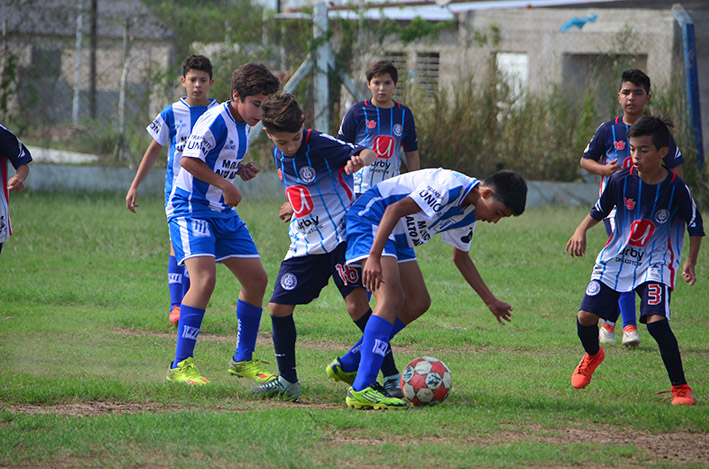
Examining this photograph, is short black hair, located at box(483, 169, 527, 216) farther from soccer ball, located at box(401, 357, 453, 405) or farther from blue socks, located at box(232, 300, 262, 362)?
blue socks, located at box(232, 300, 262, 362)

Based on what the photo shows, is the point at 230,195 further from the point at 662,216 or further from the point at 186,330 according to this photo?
the point at 662,216

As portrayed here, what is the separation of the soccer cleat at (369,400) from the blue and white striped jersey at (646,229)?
1.62 metres

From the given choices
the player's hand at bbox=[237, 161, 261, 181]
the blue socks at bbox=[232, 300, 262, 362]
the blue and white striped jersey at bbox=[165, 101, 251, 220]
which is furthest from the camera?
the player's hand at bbox=[237, 161, 261, 181]

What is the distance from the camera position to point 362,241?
180 inches

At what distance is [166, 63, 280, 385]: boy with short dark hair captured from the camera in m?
5.01

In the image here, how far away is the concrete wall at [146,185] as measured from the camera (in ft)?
47.8

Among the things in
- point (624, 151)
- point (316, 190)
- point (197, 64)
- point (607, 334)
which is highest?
point (197, 64)

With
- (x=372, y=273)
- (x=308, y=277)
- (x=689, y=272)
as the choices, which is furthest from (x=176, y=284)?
(x=689, y=272)

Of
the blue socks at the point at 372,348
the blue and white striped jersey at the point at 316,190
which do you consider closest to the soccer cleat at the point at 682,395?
the blue socks at the point at 372,348

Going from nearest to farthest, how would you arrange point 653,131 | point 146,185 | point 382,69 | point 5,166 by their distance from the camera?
point 653,131 < point 5,166 < point 382,69 < point 146,185

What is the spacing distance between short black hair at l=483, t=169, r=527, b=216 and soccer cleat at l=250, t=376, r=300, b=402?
5.22 feet

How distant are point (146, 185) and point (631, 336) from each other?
10535mm

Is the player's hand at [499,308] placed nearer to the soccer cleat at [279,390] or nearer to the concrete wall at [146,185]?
the soccer cleat at [279,390]

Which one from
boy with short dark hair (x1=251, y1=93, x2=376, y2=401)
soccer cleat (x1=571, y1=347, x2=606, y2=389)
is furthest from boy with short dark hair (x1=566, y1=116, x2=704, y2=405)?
boy with short dark hair (x1=251, y1=93, x2=376, y2=401)
